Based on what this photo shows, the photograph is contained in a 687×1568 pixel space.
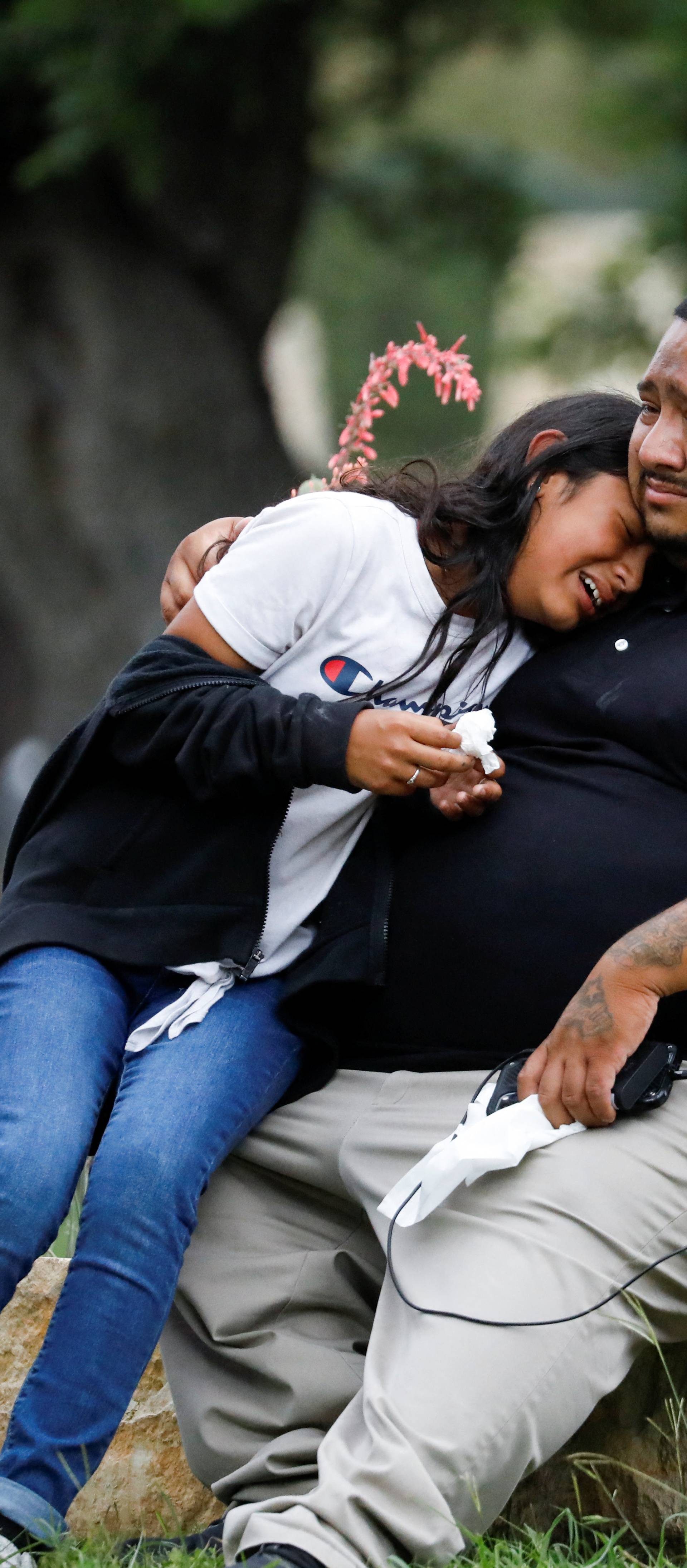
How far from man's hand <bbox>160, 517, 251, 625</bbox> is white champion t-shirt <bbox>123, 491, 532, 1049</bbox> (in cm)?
19

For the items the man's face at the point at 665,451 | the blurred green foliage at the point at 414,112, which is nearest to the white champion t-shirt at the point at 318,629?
the man's face at the point at 665,451

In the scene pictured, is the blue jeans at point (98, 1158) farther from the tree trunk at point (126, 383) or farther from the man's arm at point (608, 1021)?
the tree trunk at point (126, 383)

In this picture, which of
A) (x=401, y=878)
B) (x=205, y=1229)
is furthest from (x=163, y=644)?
(x=205, y=1229)

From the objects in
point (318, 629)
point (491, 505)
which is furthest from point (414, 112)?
point (318, 629)

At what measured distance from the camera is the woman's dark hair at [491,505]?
100 inches

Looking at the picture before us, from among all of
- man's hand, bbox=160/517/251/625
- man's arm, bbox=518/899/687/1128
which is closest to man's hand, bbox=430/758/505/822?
man's arm, bbox=518/899/687/1128

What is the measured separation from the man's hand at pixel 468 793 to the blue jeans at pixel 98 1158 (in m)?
0.42

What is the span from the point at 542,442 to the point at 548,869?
74 cm

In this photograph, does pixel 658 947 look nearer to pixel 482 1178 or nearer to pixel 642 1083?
pixel 642 1083

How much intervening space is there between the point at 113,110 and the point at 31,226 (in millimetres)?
1334

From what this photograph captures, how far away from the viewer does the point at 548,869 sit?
2.41 meters

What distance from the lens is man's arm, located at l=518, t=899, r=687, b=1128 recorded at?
2158 mm

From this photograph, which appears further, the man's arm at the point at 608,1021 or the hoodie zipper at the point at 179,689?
the hoodie zipper at the point at 179,689

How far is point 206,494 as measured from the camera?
920cm
